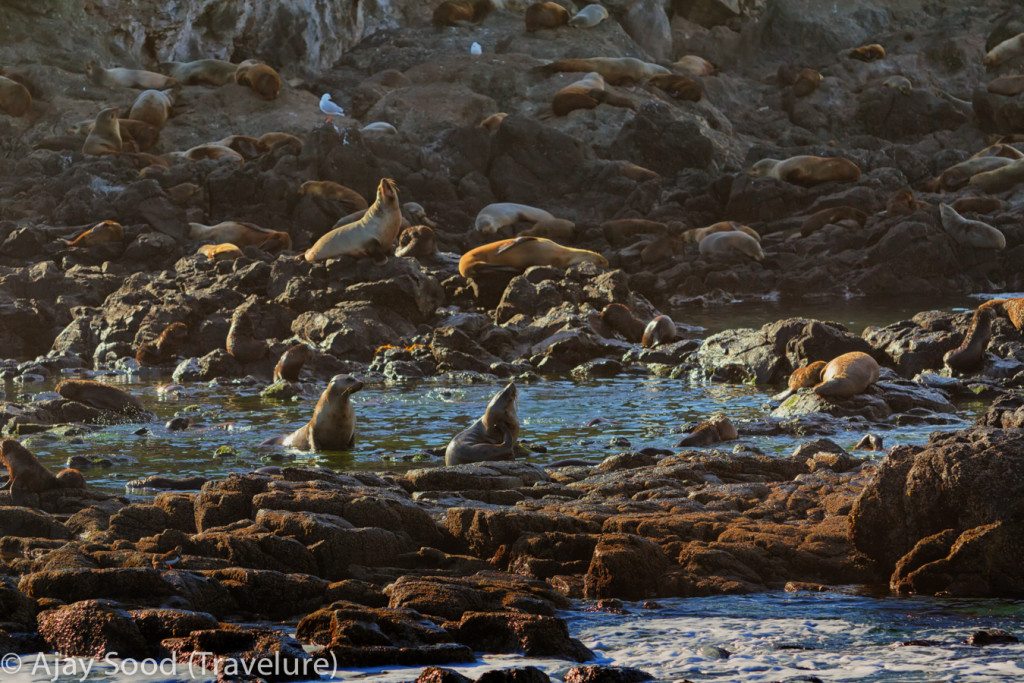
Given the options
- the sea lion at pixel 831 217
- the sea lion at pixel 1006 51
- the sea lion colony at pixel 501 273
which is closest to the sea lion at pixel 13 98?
the sea lion colony at pixel 501 273

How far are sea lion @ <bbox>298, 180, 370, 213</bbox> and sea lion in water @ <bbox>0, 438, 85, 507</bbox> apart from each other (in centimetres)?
1733

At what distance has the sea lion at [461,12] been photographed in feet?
133

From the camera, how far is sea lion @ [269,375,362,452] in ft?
35.9

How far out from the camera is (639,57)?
4109cm

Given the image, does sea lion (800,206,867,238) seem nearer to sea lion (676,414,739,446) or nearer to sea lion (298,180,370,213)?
sea lion (298,180,370,213)

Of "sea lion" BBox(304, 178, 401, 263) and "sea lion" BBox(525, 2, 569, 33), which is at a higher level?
"sea lion" BBox(525, 2, 569, 33)

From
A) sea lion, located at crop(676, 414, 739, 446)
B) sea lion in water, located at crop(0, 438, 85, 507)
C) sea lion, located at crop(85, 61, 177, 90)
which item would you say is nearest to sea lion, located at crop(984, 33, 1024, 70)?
sea lion, located at crop(85, 61, 177, 90)

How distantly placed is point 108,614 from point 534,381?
34.0 ft

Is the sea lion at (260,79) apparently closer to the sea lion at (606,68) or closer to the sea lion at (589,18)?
the sea lion at (606,68)

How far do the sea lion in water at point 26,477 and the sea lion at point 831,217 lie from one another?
20697 mm

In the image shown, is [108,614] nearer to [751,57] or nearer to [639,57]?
[639,57]

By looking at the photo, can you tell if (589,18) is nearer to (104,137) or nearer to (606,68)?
(606,68)

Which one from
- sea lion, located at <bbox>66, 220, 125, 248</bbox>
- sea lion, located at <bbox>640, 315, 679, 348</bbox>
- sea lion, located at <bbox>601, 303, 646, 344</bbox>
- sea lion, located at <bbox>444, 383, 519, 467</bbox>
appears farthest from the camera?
sea lion, located at <bbox>66, 220, 125, 248</bbox>

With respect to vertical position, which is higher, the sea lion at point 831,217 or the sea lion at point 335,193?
the sea lion at point 335,193
